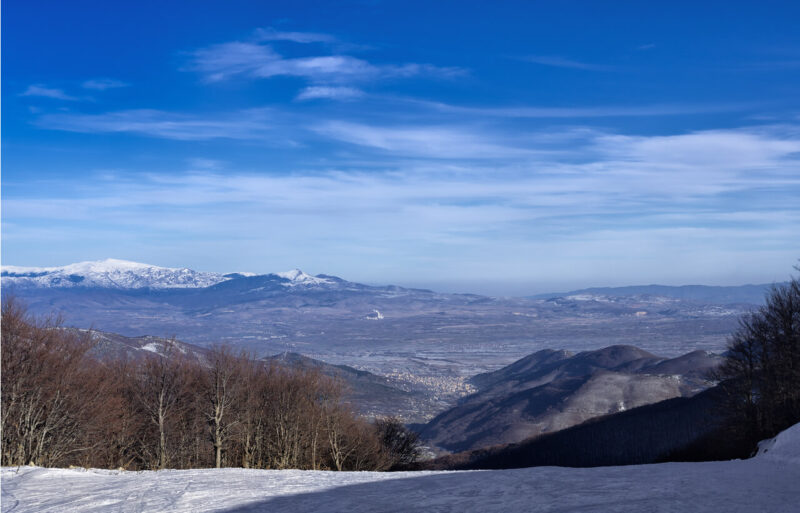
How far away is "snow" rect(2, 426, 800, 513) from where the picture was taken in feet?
46.4

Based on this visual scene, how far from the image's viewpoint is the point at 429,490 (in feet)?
55.2

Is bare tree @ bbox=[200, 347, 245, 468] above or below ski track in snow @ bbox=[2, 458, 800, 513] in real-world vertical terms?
below

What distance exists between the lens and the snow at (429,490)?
14141mm

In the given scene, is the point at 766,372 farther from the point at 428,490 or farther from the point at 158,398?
the point at 158,398

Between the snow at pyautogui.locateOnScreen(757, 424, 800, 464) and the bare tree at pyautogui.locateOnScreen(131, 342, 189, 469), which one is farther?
the bare tree at pyautogui.locateOnScreen(131, 342, 189, 469)

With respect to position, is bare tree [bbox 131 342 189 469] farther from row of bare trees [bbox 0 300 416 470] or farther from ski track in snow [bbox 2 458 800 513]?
ski track in snow [bbox 2 458 800 513]

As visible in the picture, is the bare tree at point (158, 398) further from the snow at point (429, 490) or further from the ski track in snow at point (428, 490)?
the ski track in snow at point (428, 490)

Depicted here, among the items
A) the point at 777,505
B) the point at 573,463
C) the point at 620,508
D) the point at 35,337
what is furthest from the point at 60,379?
the point at 573,463

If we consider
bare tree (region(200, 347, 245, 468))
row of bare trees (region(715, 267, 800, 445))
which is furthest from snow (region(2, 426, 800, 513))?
row of bare trees (region(715, 267, 800, 445))

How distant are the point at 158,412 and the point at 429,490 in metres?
25.6

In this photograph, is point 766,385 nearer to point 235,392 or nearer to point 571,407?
point 235,392

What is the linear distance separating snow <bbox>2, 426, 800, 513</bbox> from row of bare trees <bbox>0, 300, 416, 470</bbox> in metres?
10.3

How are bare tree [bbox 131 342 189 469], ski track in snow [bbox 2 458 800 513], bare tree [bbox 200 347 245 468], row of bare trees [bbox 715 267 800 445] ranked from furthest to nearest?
1. row of bare trees [bbox 715 267 800 445]
2. bare tree [bbox 131 342 189 469]
3. bare tree [bbox 200 347 245 468]
4. ski track in snow [bbox 2 458 800 513]

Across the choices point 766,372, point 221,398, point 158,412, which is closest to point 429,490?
point 158,412
